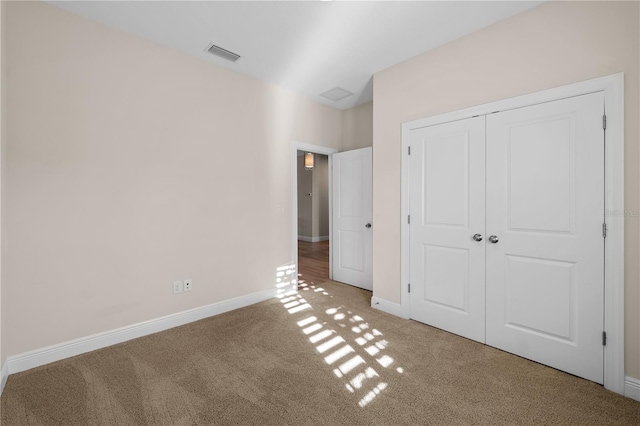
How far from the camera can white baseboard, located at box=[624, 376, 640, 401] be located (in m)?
1.81

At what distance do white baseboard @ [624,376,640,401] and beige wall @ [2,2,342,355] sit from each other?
3.29m

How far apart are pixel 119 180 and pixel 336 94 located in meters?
2.82

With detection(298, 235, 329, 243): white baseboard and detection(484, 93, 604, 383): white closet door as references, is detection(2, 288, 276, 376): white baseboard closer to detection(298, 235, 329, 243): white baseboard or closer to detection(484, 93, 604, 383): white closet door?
detection(484, 93, 604, 383): white closet door

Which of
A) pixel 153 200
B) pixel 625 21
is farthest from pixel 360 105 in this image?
pixel 153 200

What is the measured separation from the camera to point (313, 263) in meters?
5.82

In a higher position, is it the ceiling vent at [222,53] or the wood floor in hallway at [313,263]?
the ceiling vent at [222,53]

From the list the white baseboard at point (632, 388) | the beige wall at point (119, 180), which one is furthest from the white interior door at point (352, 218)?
the white baseboard at point (632, 388)

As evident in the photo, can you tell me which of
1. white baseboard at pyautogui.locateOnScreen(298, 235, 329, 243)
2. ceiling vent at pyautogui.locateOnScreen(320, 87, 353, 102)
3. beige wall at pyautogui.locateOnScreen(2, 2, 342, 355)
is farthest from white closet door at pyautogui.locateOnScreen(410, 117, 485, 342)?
white baseboard at pyautogui.locateOnScreen(298, 235, 329, 243)

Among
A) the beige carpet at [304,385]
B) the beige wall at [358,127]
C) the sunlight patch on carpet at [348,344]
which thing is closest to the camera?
the beige carpet at [304,385]

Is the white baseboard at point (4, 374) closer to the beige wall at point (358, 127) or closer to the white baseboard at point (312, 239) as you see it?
the beige wall at point (358, 127)

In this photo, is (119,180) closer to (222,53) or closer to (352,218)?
(222,53)

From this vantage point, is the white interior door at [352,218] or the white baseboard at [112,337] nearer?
the white baseboard at [112,337]

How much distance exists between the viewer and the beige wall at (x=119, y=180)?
2.15 metres

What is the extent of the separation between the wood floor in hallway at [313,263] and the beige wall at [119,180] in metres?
1.24
